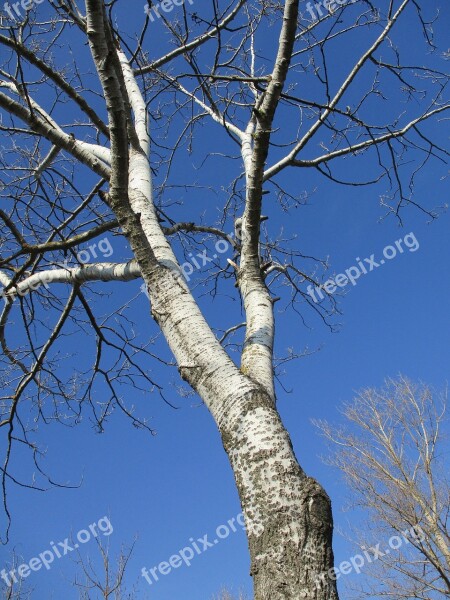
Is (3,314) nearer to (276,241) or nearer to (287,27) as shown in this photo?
(276,241)

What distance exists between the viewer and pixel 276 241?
432 cm

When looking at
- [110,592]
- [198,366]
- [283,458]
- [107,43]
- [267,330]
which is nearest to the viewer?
[283,458]

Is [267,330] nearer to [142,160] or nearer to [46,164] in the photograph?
[142,160]

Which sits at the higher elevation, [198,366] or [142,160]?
[142,160]

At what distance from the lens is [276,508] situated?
121cm

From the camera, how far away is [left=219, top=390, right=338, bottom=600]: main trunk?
110cm

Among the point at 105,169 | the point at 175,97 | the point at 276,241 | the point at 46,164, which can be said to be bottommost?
the point at 105,169

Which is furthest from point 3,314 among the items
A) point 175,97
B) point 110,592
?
point 110,592

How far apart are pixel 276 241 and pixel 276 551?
3403 millimetres

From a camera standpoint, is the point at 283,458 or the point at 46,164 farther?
the point at 46,164

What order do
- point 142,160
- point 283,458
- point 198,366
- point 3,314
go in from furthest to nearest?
point 3,314, point 142,160, point 198,366, point 283,458

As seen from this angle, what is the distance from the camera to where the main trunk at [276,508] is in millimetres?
1104

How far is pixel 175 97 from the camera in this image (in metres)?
4.18

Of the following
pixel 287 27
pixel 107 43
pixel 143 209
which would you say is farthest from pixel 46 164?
pixel 287 27
